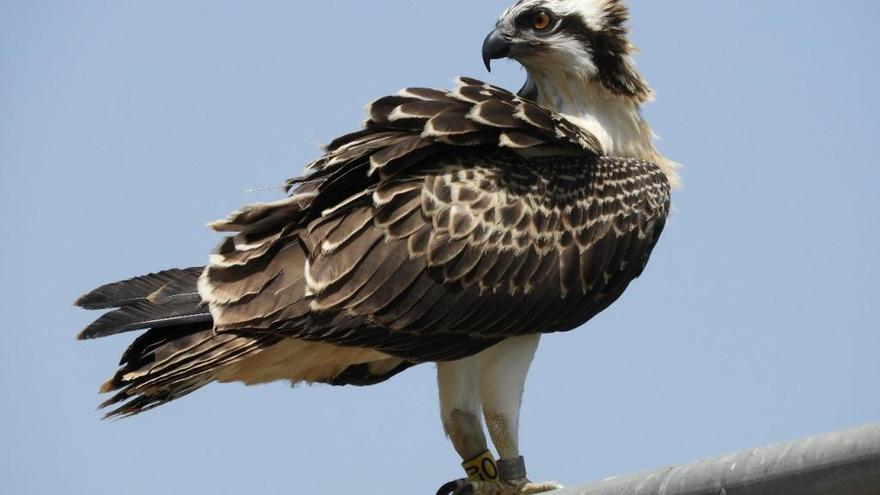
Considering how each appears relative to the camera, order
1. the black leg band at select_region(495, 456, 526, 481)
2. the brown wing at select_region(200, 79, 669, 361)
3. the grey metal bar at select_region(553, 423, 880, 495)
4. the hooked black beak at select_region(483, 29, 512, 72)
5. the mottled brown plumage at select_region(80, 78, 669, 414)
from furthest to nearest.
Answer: the hooked black beak at select_region(483, 29, 512, 72) → the black leg band at select_region(495, 456, 526, 481) → the brown wing at select_region(200, 79, 669, 361) → the mottled brown plumage at select_region(80, 78, 669, 414) → the grey metal bar at select_region(553, 423, 880, 495)

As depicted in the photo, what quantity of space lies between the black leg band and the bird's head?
2.39 meters

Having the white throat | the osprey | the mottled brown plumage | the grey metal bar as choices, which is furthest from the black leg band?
the grey metal bar

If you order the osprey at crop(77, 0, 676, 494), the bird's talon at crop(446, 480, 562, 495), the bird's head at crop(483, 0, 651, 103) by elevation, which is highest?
the bird's head at crop(483, 0, 651, 103)

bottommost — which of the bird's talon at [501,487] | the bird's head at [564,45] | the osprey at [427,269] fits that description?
the bird's talon at [501,487]

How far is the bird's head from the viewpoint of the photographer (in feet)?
28.9

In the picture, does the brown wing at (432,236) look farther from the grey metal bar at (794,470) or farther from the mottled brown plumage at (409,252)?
the grey metal bar at (794,470)

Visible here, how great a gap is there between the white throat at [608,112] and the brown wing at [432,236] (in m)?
0.74

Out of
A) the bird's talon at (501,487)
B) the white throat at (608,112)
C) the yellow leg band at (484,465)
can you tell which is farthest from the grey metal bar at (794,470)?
the white throat at (608,112)

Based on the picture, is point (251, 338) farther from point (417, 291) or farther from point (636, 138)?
point (636, 138)

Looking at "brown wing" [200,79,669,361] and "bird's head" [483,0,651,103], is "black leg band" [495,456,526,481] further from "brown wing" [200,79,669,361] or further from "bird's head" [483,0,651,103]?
"bird's head" [483,0,651,103]

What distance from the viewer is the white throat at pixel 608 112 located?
8.83 meters

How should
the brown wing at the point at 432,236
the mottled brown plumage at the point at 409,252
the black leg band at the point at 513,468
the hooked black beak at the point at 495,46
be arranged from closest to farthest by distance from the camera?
the mottled brown plumage at the point at 409,252, the brown wing at the point at 432,236, the black leg band at the point at 513,468, the hooked black beak at the point at 495,46

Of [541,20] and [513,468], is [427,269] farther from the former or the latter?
[541,20]

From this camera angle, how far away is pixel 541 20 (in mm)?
8836
